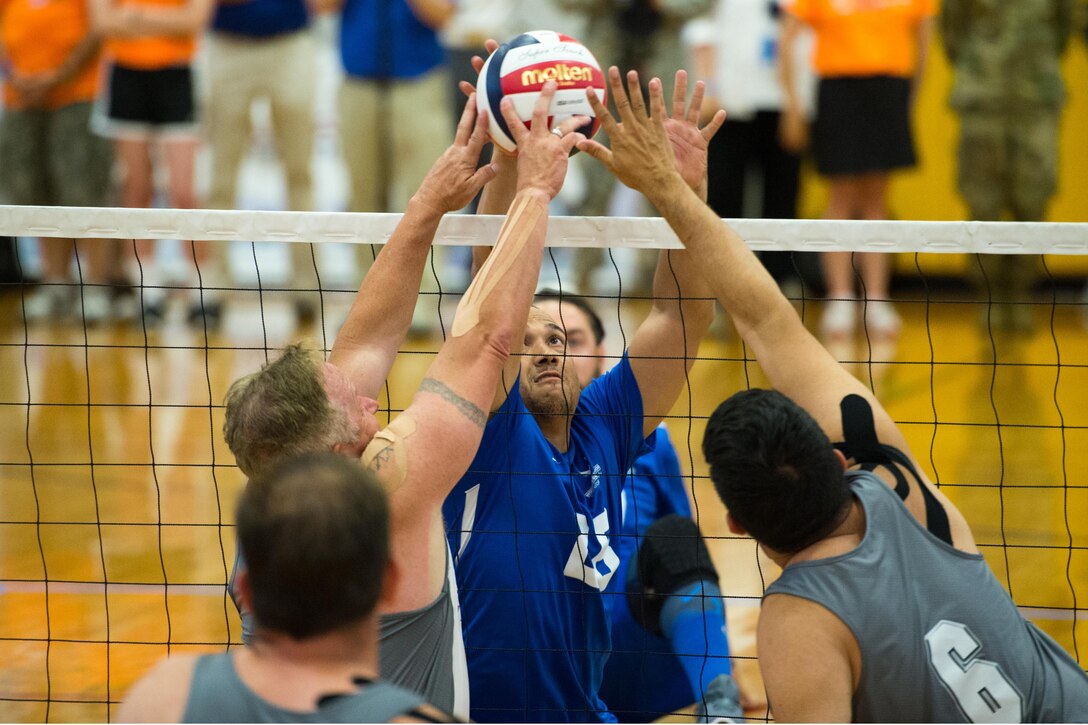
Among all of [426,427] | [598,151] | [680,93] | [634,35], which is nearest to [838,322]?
[634,35]

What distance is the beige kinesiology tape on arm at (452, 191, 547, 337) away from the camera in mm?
2799

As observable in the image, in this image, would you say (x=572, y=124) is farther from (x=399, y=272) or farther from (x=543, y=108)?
(x=399, y=272)

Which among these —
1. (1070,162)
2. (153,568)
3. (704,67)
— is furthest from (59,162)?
(1070,162)

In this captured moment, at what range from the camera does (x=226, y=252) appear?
994 cm

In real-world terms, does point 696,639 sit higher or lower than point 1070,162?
lower

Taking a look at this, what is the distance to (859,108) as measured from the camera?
8773 millimetres

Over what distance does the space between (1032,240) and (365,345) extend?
1.82 m

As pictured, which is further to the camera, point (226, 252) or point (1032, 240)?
point (226, 252)

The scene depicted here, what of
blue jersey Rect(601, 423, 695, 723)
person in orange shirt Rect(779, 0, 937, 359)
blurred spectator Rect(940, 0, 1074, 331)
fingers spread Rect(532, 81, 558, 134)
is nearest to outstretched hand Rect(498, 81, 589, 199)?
fingers spread Rect(532, 81, 558, 134)

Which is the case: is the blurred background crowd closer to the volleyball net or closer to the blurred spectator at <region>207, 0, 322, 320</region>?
the blurred spectator at <region>207, 0, 322, 320</region>

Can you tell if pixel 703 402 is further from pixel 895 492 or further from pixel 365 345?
pixel 895 492

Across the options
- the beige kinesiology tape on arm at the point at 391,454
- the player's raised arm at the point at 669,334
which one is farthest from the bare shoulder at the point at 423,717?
the player's raised arm at the point at 669,334

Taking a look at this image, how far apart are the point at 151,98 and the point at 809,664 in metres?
8.07

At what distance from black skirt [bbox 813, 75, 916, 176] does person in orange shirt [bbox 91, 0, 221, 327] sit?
14.4ft
